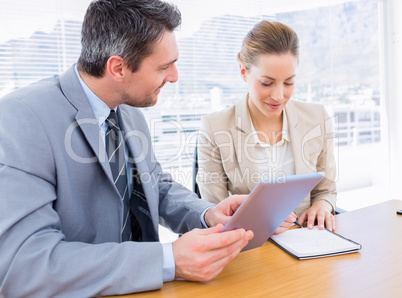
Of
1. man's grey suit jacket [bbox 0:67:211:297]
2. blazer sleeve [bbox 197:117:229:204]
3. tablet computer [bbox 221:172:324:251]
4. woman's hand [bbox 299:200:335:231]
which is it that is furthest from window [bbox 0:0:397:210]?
tablet computer [bbox 221:172:324:251]

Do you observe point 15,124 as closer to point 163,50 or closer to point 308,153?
point 163,50

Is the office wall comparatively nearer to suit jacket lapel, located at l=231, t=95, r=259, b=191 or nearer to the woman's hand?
suit jacket lapel, located at l=231, t=95, r=259, b=191

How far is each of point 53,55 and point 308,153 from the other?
1.82 m

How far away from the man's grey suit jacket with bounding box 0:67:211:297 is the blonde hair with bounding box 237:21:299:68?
0.81 metres

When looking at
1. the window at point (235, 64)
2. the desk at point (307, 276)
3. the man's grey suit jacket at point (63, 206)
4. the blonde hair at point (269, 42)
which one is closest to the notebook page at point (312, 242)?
the desk at point (307, 276)

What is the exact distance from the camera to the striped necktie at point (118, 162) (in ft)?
4.48

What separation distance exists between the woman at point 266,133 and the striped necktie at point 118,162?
0.59 metres

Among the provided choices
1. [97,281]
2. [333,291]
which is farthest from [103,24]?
[333,291]

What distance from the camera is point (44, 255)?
2.97 feet

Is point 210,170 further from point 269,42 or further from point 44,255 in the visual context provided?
point 44,255

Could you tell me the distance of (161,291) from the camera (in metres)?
0.93

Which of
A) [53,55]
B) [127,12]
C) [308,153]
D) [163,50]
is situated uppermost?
[53,55]

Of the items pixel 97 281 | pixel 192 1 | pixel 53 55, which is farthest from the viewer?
pixel 192 1

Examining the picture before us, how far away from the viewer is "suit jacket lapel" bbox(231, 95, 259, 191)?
6.31 ft
